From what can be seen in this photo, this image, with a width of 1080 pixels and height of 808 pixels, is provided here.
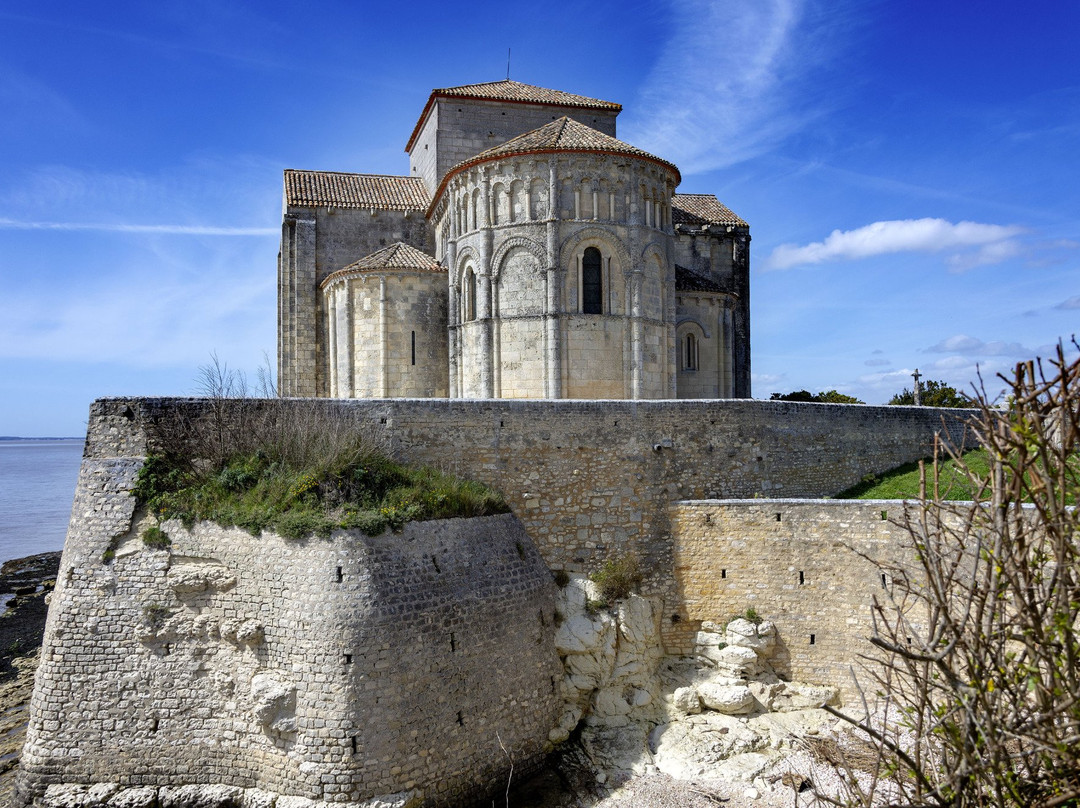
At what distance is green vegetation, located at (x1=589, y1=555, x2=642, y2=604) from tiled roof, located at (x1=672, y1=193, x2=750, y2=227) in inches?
521

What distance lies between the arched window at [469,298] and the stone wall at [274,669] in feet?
25.2

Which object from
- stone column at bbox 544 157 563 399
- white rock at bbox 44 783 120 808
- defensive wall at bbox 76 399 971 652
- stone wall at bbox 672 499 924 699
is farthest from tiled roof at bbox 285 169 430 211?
white rock at bbox 44 783 120 808

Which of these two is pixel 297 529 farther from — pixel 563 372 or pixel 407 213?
pixel 407 213

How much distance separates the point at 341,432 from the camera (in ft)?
41.0

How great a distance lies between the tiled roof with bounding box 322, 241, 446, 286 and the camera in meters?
18.9

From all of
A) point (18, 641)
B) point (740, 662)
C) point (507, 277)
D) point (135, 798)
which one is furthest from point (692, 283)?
point (18, 641)

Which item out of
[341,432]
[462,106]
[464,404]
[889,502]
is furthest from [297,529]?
[462,106]

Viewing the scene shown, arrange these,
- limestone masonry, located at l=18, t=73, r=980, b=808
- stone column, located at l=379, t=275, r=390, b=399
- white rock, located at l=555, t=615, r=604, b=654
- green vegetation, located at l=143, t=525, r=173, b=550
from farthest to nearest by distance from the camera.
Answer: stone column, located at l=379, t=275, r=390, b=399 < white rock, located at l=555, t=615, r=604, b=654 < green vegetation, located at l=143, t=525, r=173, b=550 < limestone masonry, located at l=18, t=73, r=980, b=808

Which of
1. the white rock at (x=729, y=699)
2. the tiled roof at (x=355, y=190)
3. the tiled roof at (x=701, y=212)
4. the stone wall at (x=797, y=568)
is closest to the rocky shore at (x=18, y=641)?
the white rock at (x=729, y=699)

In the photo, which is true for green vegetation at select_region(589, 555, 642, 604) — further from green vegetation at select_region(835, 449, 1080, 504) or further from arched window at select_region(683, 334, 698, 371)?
arched window at select_region(683, 334, 698, 371)

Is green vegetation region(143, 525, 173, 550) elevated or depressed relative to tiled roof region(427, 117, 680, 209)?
depressed

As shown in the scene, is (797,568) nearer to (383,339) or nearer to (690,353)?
(690,353)

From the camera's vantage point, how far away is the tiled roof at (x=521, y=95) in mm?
22094

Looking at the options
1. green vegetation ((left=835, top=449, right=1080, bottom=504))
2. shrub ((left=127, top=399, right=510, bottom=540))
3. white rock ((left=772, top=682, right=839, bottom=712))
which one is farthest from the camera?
green vegetation ((left=835, top=449, right=1080, bottom=504))
